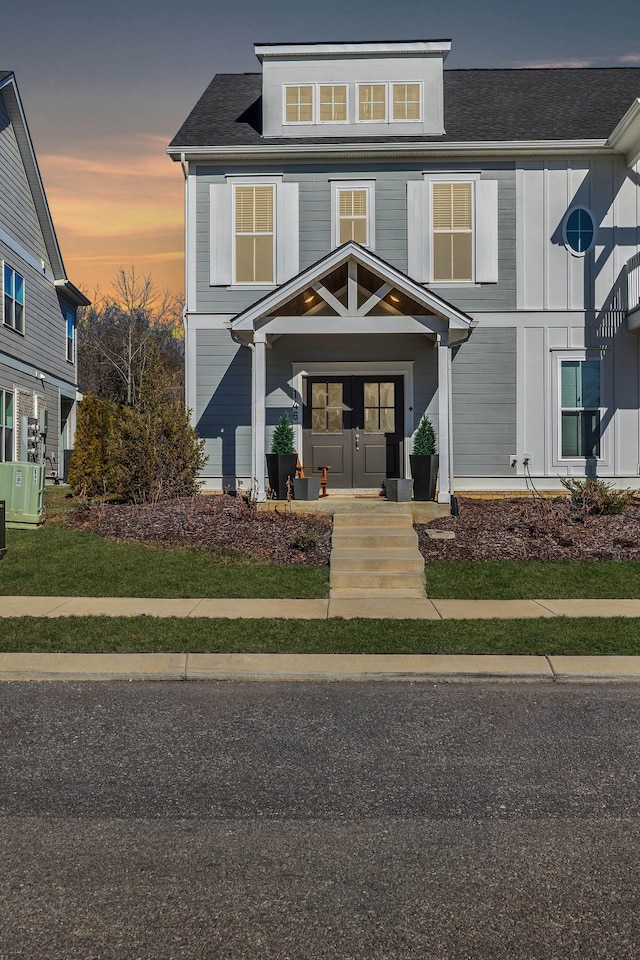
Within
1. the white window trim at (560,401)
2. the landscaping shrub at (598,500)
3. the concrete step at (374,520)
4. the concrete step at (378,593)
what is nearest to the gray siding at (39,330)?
the concrete step at (374,520)

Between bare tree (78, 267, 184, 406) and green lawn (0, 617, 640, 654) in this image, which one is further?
bare tree (78, 267, 184, 406)

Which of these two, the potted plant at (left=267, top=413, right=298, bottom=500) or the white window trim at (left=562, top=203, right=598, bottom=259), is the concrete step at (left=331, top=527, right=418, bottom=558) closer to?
the potted plant at (left=267, top=413, right=298, bottom=500)

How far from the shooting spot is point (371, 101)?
1655 centimetres

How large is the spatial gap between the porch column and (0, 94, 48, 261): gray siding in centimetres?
1251

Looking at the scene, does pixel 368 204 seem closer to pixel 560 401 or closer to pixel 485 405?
pixel 485 405

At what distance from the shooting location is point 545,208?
1572cm

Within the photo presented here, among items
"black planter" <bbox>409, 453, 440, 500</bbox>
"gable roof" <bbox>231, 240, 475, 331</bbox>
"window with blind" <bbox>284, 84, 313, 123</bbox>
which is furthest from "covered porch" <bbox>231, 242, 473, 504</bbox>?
"window with blind" <bbox>284, 84, 313, 123</bbox>

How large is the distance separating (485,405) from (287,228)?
17.5ft

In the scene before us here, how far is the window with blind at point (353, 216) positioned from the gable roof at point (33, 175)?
9.63 metres

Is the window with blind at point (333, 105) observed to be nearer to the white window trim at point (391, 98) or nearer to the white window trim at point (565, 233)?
the white window trim at point (391, 98)

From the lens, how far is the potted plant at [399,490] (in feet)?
44.4

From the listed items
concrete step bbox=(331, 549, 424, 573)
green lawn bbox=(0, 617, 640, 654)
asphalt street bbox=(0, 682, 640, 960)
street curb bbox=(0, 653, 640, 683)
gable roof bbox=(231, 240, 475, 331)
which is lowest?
asphalt street bbox=(0, 682, 640, 960)

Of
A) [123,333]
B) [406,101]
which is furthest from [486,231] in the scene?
[123,333]

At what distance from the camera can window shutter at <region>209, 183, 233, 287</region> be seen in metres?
15.8
